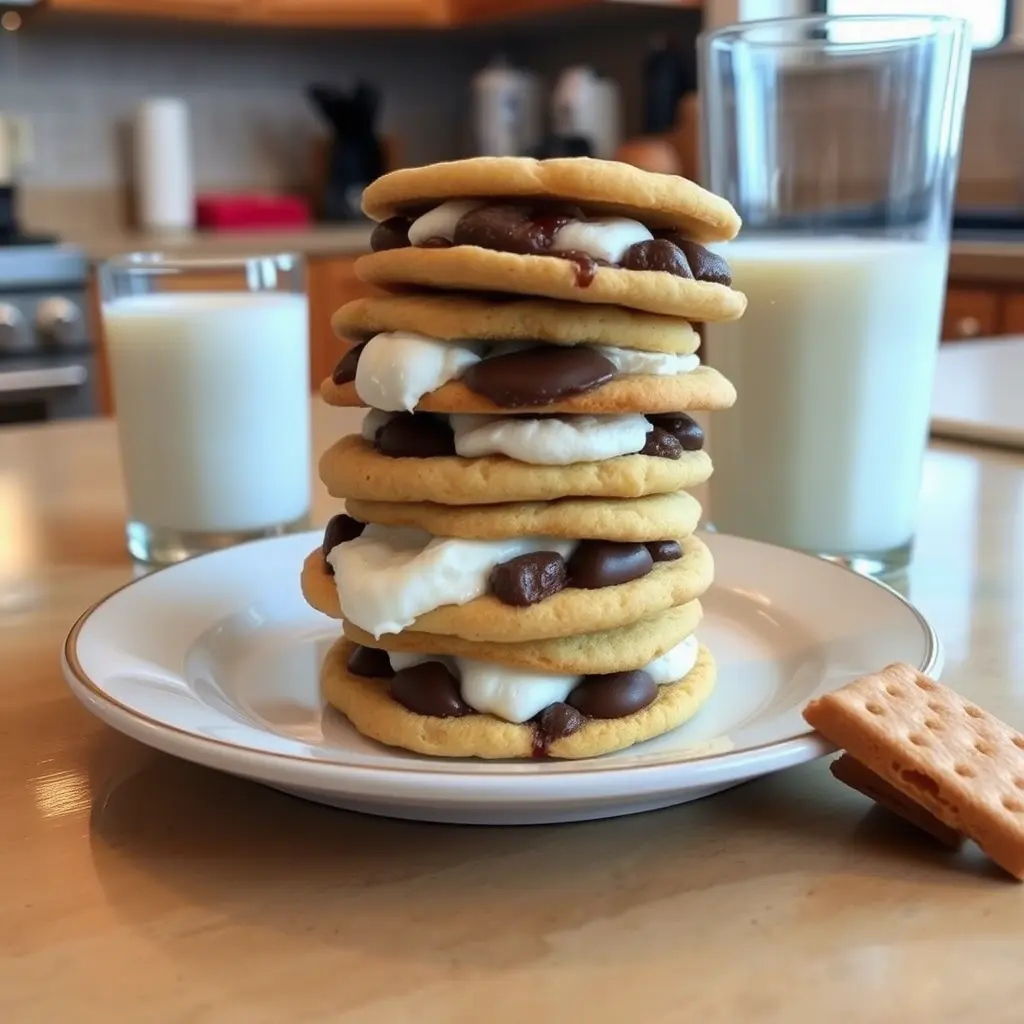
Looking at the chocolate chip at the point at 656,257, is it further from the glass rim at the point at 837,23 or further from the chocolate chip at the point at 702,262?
the glass rim at the point at 837,23

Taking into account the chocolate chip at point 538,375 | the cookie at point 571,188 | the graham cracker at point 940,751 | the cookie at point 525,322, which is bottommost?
the graham cracker at point 940,751

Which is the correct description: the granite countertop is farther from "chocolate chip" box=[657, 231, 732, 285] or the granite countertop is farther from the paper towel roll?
"chocolate chip" box=[657, 231, 732, 285]

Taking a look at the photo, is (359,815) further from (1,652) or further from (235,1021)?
(1,652)

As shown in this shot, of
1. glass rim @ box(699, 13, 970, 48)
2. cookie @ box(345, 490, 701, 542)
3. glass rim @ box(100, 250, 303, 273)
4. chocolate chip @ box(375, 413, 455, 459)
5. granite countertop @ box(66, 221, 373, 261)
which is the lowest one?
granite countertop @ box(66, 221, 373, 261)

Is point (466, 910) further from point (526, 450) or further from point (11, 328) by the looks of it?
point (11, 328)

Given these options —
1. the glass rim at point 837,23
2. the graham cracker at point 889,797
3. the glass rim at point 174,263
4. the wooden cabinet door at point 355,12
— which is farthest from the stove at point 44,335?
the graham cracker at point 889,797

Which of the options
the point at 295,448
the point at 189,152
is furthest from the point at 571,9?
the point at 295,448

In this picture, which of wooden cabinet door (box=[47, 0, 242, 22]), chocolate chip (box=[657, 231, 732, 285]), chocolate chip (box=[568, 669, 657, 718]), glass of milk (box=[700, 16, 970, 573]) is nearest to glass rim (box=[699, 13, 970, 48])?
glass of milk (box=[700, 16, 970, 573])
